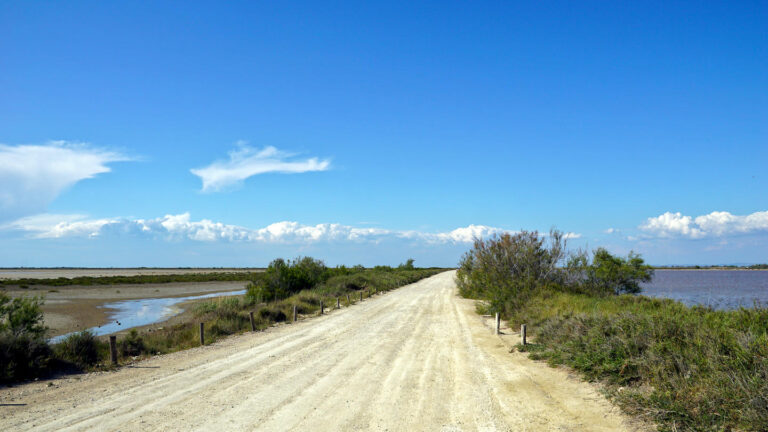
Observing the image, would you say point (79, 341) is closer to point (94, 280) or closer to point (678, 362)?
point (678, 362)

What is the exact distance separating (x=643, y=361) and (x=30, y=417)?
42.3 ft

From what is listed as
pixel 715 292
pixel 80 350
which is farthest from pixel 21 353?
pixel 715 292

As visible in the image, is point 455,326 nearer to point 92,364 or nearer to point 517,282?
point 517,282

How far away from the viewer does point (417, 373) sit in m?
12.0

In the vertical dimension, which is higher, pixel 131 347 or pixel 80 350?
pixel 80 350

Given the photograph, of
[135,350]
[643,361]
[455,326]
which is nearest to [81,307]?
[135,350]

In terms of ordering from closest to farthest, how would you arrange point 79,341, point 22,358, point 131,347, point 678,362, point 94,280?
point 678,362 → point 22,358 → point 79,341 → point 131,347 → point 94,280

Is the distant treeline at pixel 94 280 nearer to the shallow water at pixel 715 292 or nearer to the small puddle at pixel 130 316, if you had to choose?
the small puddle at pixel 130 316

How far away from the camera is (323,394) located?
9.86 meters

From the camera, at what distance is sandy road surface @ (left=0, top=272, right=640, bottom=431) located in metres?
8.23

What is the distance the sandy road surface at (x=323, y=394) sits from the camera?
8227mm

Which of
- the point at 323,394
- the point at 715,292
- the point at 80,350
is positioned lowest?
the point at 715,292

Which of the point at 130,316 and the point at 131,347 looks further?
the point at 130,316

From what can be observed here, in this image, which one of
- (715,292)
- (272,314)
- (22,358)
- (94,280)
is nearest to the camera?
(22,358)
